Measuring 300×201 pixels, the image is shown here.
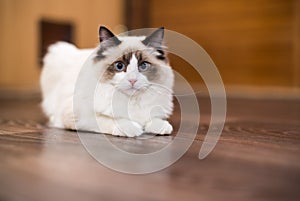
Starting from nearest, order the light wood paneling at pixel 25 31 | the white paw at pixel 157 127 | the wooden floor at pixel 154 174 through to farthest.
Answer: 1. the wooden floor at pixel 154 174
2. the white paw at pixel 157 127
3. the light wood paneling at pixel 25 31

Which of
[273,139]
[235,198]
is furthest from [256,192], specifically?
[273,139]

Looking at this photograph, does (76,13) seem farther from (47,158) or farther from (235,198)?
(235,198)

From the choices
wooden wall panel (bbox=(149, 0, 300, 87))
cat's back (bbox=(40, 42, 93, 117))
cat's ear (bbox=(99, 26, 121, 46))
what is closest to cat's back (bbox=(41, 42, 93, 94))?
cat's back (bbox=(40, 42, 93, 117))

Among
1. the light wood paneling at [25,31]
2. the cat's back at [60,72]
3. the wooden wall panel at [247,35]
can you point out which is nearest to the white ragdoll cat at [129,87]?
the cat's back at [60,72]

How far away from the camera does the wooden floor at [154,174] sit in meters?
0.77

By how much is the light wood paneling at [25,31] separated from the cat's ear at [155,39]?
8.96 feet

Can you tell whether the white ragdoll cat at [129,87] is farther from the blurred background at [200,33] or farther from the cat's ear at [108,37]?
the blurred background at [200,33]

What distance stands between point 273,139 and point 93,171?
76cm

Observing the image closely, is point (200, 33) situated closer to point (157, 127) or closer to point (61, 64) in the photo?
point (61, 64)

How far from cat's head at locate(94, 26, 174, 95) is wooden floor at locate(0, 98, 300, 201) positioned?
20 cm

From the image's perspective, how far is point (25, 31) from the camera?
3893mm

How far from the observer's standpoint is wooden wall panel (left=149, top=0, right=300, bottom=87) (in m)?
4.21

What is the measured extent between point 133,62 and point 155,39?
14 cm

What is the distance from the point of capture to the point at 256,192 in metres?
0.79
